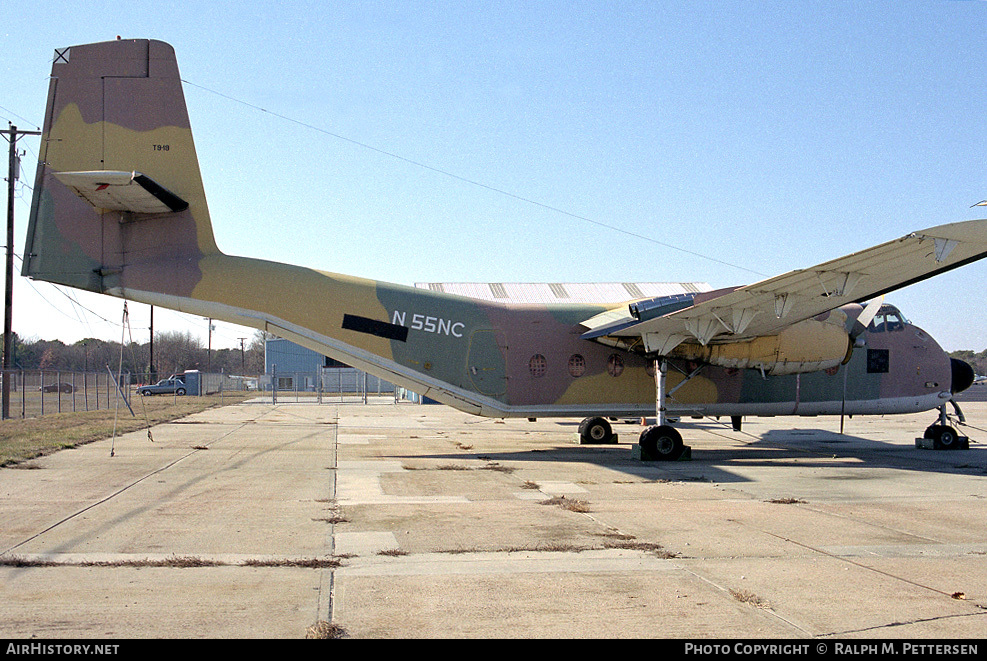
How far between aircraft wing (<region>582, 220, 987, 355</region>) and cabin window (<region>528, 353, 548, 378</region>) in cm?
110

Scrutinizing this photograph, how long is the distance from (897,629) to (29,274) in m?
15.3

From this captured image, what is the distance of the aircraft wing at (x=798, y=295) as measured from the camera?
11.5 meters

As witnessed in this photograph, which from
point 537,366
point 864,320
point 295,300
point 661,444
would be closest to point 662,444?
point 661,444

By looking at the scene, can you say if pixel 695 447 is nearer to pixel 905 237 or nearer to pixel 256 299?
pixel 905 237

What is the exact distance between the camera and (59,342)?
10806 cm

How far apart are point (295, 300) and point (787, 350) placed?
33.6 ft

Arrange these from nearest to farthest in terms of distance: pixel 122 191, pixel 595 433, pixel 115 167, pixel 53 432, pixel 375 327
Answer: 1. pixel 122 191
2. pixel 115 167
3. pixel 375 327
4. pixel 53 432
5. pixel 595 433

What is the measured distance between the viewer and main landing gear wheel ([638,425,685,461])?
14.9 meters

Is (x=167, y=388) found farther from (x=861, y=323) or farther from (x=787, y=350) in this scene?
(x=861, y=323)

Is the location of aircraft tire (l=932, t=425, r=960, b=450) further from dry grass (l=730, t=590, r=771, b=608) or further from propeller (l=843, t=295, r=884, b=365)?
dry grass (l=730, t=590, r=771, b=608)

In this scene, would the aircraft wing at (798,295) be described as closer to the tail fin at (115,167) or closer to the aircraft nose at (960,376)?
the aircraft nose at (960,376)

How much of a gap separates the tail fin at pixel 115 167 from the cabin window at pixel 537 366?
706 centimetres

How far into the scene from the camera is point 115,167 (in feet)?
47.8
